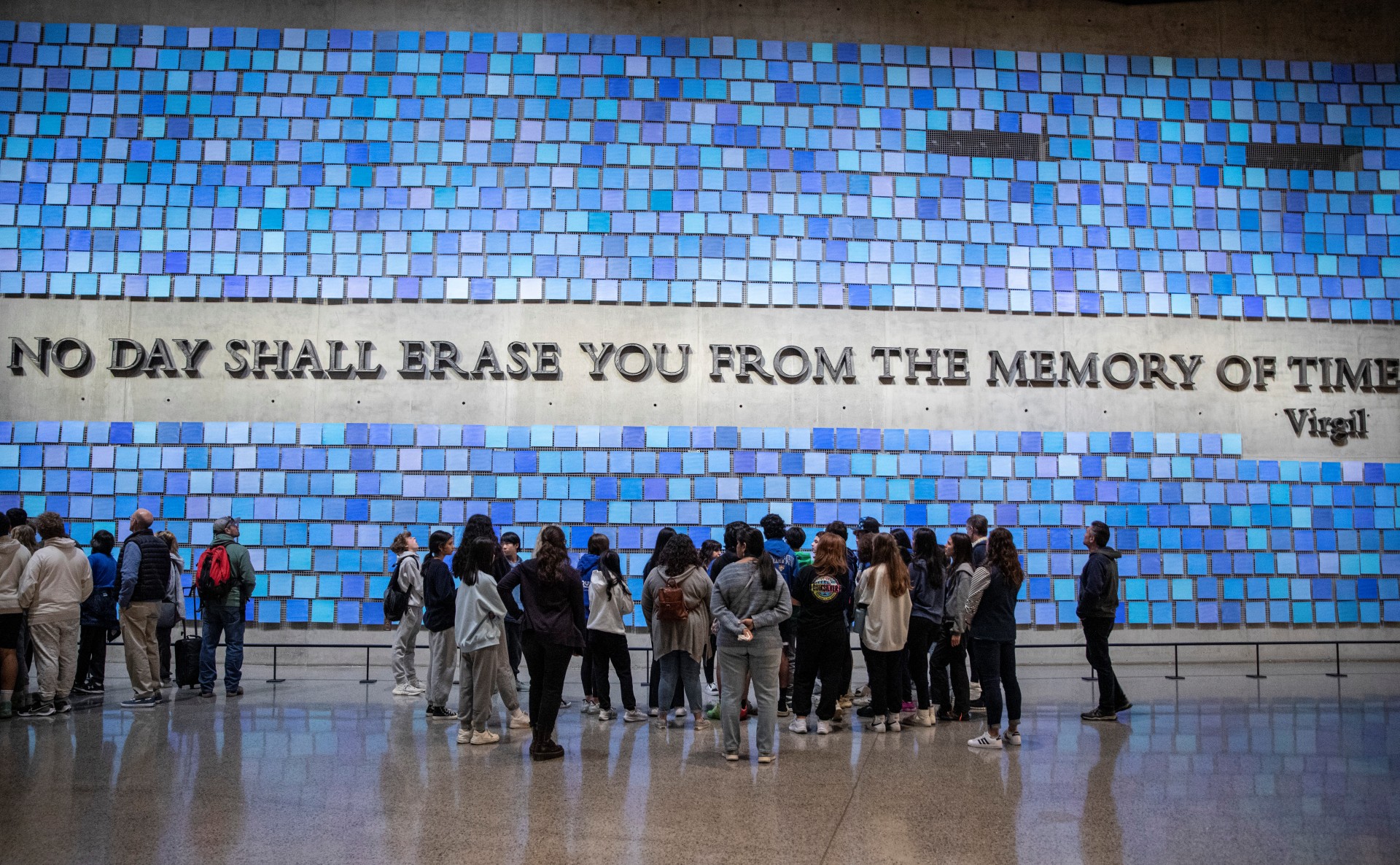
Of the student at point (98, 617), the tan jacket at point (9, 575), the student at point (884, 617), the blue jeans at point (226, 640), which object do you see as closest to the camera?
the student at point (884, 617)

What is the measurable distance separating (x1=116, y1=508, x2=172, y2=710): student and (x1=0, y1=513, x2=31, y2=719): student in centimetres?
80

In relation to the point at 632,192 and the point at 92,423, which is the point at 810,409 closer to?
the point at 632,192

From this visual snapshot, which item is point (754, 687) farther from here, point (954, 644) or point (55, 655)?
point (55, 655)

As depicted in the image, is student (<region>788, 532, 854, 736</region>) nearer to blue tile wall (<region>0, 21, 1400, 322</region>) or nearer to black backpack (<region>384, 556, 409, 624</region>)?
black backpack (<region>384, 556, 409, 624</region>)

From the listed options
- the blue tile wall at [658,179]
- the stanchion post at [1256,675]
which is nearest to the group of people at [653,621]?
the stanchion post at [1256,675]

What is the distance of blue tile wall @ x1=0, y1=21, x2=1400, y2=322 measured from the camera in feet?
39.4

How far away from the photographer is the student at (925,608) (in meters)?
8.18

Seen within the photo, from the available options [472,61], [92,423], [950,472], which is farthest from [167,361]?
[950,472]

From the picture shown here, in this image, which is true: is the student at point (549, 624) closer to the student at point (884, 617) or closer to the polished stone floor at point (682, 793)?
the polished stone floor at point (682, 793)

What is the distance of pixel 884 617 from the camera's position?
762cm

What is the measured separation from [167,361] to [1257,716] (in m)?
11.3

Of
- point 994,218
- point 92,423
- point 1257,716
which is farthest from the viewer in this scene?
point 994,218

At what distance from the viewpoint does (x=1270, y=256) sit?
1280 cm

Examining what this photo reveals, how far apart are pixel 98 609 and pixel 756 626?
614 cm
